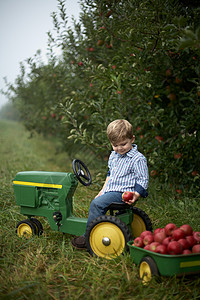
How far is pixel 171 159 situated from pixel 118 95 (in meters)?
1.17

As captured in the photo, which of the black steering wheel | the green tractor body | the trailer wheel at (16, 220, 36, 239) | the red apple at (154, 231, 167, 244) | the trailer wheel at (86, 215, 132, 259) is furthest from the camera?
the trailer wheel at (16, 220, 36, 239)

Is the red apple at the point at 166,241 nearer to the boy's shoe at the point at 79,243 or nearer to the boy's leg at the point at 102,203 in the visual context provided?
the boy's leg at the point at 102,203

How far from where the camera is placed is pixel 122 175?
2.75 metres

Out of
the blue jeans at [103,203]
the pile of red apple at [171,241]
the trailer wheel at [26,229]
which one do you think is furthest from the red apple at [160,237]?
the trailer wheel at [26,229]

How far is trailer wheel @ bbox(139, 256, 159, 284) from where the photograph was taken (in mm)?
2043

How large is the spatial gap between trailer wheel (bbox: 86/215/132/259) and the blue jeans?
0.42 feet

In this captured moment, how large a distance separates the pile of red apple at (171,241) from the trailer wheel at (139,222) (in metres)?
0.54

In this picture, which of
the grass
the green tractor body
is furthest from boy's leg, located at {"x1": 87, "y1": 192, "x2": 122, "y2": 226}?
the grass

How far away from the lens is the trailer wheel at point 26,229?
3090 mm

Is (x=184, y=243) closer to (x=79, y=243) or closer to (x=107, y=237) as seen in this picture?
(x=107, y=237)

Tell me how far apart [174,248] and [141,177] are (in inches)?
30.6

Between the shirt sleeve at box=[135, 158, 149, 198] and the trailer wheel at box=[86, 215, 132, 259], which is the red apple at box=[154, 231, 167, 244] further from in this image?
the shirt sleeve at box=[135, 158, 149, 198]

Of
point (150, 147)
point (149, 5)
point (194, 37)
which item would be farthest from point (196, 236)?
point (149, 5)

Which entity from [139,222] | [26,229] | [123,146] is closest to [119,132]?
[123,146]
